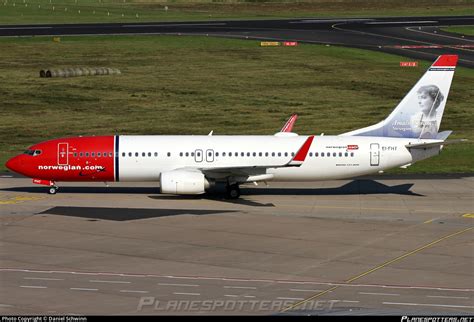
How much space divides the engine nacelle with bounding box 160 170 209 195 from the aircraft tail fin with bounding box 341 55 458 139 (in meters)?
11.4

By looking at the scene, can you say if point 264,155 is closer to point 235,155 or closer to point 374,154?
point 235,155

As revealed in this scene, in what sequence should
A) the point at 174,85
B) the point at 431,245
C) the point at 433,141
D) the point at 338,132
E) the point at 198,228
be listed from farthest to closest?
the point at 174,85 < the point at 338,132 < the point at 433,141 < the point at 198,228 < the point at 431,245

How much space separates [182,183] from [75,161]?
7.55 m

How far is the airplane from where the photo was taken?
67312 mm

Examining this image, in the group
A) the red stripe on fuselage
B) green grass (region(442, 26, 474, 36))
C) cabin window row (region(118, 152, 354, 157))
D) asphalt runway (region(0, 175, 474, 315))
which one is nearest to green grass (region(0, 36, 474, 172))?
cabin window row (region(118, 152, 354, 157))

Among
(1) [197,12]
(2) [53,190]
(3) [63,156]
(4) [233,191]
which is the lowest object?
(2) [53,190]

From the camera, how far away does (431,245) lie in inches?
2148

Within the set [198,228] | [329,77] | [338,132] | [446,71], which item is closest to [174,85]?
[329,77]

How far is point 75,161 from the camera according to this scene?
67.4 m

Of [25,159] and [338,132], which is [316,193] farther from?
[338,132]

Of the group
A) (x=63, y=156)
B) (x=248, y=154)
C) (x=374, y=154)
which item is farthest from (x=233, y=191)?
(x=63, y=156)

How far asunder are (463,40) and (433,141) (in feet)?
276

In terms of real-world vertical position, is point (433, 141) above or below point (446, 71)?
below

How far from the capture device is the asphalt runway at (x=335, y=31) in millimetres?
140625
